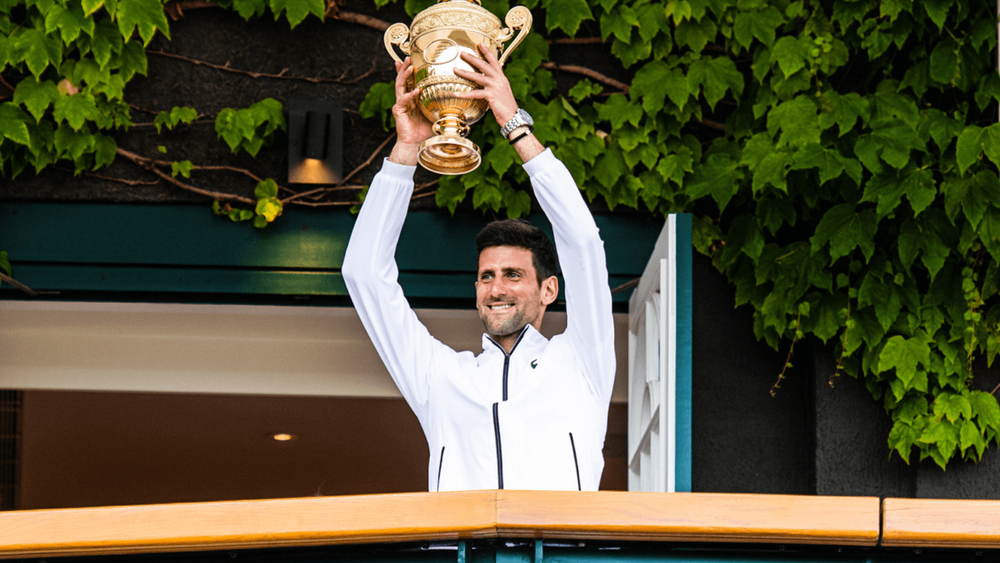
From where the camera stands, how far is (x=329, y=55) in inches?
135

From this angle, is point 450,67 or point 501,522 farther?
point 450,67

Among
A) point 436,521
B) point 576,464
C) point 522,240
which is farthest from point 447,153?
point 436,521

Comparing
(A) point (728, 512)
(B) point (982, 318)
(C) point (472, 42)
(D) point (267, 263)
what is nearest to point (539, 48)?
A: (D) point (267, 263)

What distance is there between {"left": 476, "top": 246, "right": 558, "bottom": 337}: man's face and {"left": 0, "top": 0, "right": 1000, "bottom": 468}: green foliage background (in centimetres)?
122

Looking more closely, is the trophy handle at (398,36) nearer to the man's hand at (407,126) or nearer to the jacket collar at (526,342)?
the man's hand at (407,126)

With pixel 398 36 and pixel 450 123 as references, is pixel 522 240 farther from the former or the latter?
pixel 398 36

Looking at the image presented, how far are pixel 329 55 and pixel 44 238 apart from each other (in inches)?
44.7

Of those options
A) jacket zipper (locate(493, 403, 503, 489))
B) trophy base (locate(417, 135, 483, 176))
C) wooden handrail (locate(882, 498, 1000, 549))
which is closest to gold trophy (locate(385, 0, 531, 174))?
trophy base (locate(417, 135, 483, 176))

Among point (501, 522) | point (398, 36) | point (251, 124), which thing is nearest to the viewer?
point (501, 522)

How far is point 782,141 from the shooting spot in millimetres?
3027

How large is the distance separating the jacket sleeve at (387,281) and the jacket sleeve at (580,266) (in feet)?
0.94

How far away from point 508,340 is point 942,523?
1056mm

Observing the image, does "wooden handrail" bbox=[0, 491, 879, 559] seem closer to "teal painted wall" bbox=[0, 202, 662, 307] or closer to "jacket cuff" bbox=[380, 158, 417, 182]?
"jacket cuff" bbox=[380, 158, 417, 182]

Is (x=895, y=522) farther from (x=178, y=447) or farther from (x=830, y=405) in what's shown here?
(x=178, y=447)
